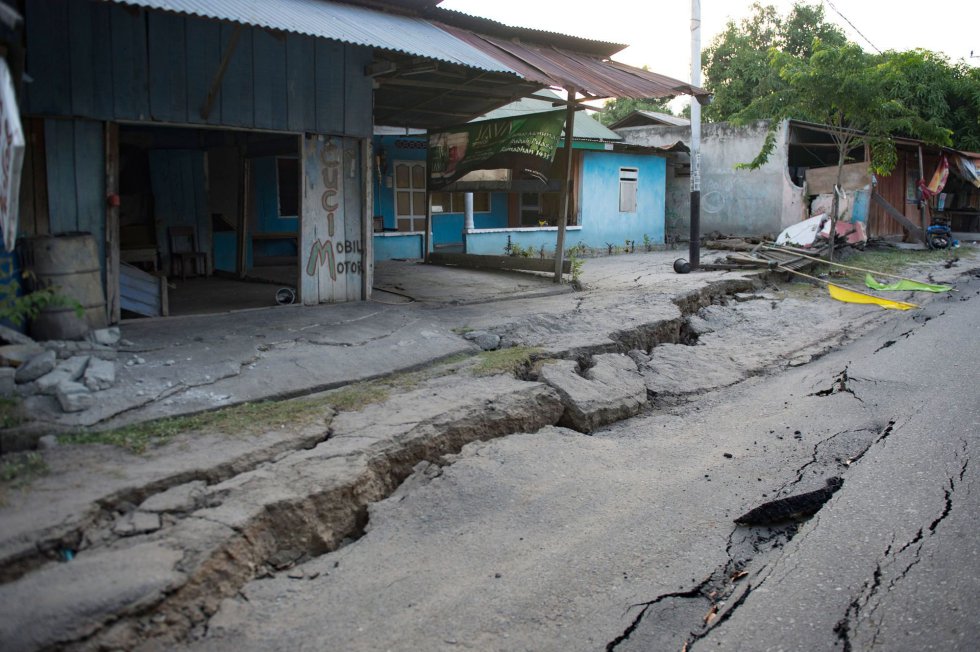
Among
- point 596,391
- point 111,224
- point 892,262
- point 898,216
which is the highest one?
point 898,216

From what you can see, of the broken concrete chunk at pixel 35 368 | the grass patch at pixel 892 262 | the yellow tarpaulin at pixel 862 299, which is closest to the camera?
the broken concrete chunk at pixel 35 368

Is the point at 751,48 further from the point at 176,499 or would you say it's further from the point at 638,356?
the point at 176,499

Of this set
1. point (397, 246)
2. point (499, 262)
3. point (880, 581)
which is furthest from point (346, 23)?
point (397, 246)

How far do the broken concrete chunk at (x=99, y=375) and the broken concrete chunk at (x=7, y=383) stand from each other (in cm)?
43

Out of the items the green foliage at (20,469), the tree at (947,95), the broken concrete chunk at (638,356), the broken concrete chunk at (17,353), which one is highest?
the tree at (947,95)

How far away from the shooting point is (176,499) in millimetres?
3686

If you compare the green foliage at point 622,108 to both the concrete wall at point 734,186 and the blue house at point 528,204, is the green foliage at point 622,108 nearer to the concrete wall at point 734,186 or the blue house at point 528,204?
the concrete wall at point 734,186

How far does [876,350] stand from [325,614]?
7.28 meters

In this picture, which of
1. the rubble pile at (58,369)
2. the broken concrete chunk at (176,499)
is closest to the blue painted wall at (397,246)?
the rubble pile at (58,369)

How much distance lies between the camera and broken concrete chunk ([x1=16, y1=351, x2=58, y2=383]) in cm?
509

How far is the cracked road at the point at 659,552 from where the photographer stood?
2998 mm

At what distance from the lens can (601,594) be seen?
330 centimetres

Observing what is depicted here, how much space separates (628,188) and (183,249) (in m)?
11.8

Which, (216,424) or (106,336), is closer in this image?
(216,424)
